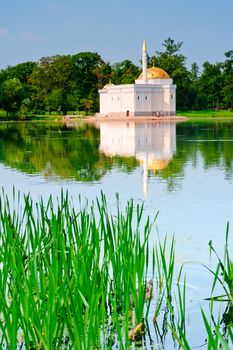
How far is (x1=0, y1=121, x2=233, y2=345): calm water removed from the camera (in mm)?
8102

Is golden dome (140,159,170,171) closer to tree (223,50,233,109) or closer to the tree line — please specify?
the tree line

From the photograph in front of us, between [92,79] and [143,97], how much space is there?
37.6 ft

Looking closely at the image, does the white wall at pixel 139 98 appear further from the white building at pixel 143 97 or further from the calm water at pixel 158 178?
the calm water at pixel 158 178

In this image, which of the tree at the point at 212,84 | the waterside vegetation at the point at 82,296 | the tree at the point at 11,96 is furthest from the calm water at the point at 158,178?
the tree at the point at 212,84

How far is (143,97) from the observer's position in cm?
6819

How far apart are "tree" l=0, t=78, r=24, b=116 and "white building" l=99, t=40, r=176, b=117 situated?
1059 centimetres

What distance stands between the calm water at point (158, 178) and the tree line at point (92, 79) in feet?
144

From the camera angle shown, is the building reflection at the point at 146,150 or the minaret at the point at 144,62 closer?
the building reflection at the point at 146,150

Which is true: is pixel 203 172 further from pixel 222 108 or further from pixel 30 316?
pixel 222 108

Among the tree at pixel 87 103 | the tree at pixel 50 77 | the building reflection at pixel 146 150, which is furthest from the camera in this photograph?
the tree at pixel 50 77

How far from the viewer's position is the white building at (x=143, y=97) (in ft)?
221

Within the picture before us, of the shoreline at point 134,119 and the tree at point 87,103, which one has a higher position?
the tree at point 87,103

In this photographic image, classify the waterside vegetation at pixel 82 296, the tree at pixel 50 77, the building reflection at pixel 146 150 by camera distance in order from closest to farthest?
the waterside vegetation at pixel 82 296
the building reflection at pixel 146 150
the tree at pixel 50 77

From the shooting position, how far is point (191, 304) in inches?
217
